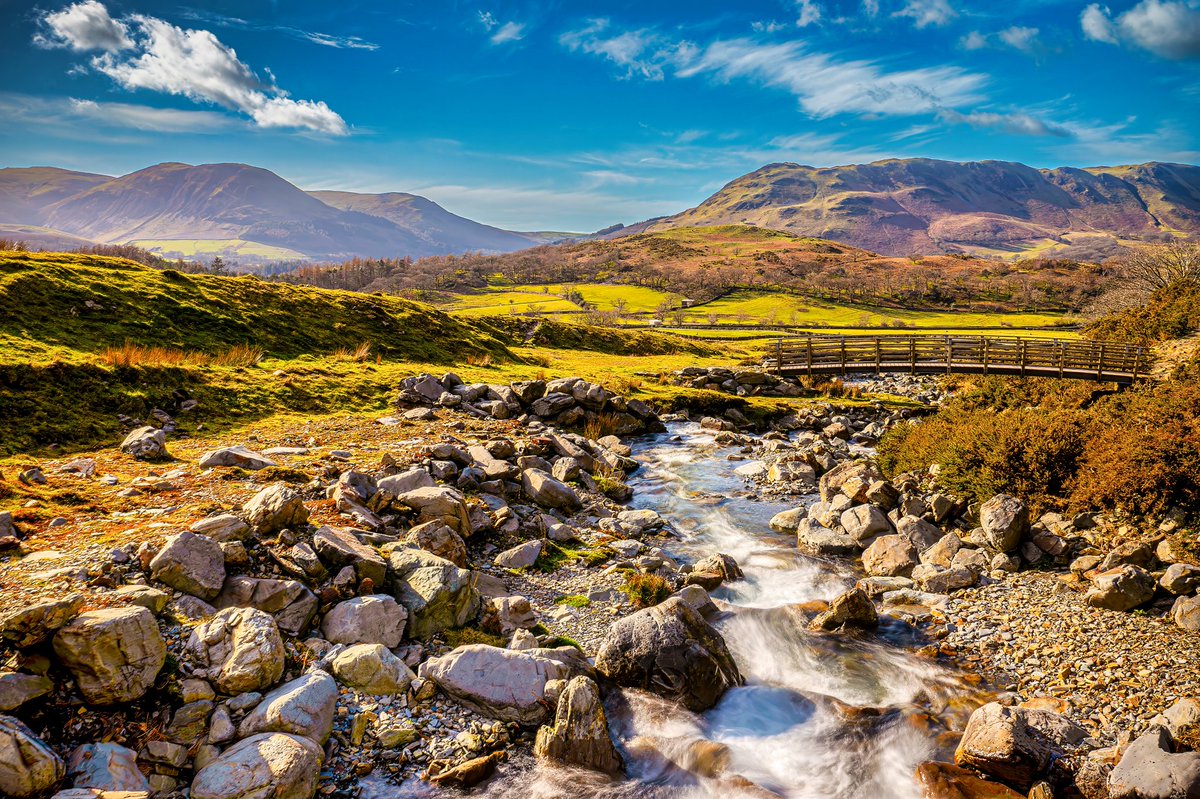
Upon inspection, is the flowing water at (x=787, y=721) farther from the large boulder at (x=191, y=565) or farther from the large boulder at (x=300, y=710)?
the large boulder at (x=191, y=565)

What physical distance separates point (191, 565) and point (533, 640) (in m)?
5.20

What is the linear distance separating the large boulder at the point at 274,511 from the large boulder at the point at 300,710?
337 cm

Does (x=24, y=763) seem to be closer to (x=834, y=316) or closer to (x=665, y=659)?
(x=665, y=659)

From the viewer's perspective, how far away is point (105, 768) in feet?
19.5

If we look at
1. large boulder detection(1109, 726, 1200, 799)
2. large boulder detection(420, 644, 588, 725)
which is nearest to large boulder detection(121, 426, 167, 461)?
large boulder detection(420, 644, 588, 725)

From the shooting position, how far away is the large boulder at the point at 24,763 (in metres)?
5.41

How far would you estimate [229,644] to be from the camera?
24.5 feet

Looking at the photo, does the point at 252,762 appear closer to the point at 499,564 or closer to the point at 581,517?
the point at 499,564

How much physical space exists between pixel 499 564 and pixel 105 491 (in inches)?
302

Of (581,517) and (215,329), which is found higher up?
(215,329)

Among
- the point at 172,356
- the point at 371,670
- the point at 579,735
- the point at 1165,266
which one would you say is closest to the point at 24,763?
the point at 371,670

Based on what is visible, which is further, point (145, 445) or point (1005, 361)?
point (1005, 361)

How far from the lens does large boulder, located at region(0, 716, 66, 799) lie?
5410 millimetres

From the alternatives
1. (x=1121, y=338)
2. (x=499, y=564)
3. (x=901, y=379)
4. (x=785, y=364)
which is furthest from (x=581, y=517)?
(x=1121, y=338)
